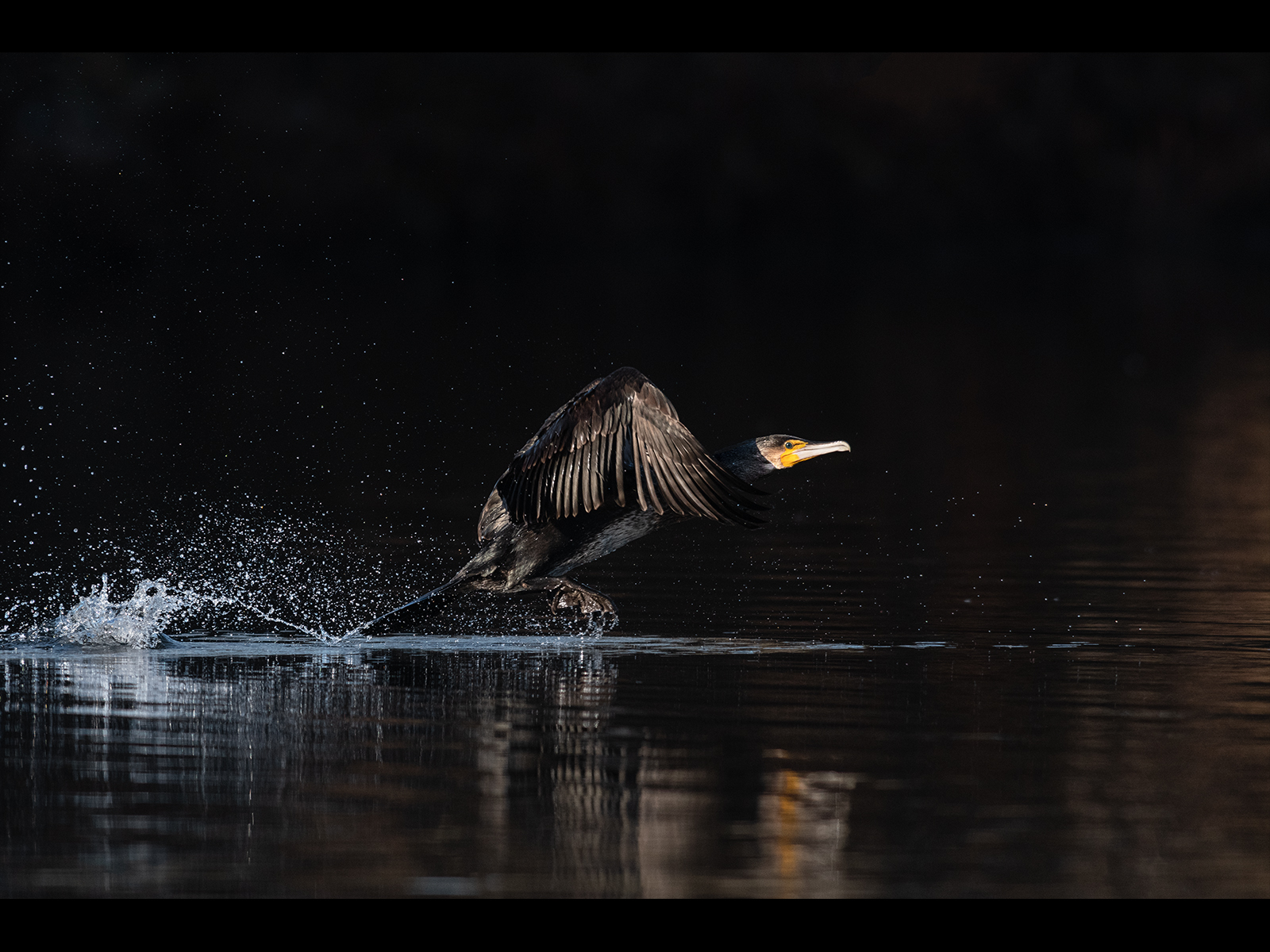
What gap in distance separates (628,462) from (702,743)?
212 centimetres

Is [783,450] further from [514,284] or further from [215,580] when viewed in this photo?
[514,284]

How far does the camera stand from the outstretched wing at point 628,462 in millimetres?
9211

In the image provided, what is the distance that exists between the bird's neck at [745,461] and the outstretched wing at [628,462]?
60 centimetres

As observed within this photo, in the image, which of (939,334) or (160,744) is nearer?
(160,744)

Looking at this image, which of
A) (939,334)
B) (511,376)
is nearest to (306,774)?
(511,376)

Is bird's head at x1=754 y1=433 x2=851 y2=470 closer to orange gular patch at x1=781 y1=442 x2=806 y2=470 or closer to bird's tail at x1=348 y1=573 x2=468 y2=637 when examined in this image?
orange gular patch at x1=781 y1=442 x2=806 y2=470

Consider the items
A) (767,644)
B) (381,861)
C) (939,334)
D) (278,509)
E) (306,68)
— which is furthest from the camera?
(306,68)

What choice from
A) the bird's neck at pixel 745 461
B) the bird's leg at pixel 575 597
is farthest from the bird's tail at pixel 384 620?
the bird's neck at pixel 745 461

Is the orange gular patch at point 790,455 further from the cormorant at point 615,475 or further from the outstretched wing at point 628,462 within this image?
the outstretched wing at point 628,462

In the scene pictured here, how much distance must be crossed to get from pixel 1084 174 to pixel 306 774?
57.8 meters

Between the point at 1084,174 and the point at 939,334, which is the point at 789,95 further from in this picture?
the point at 939,334
